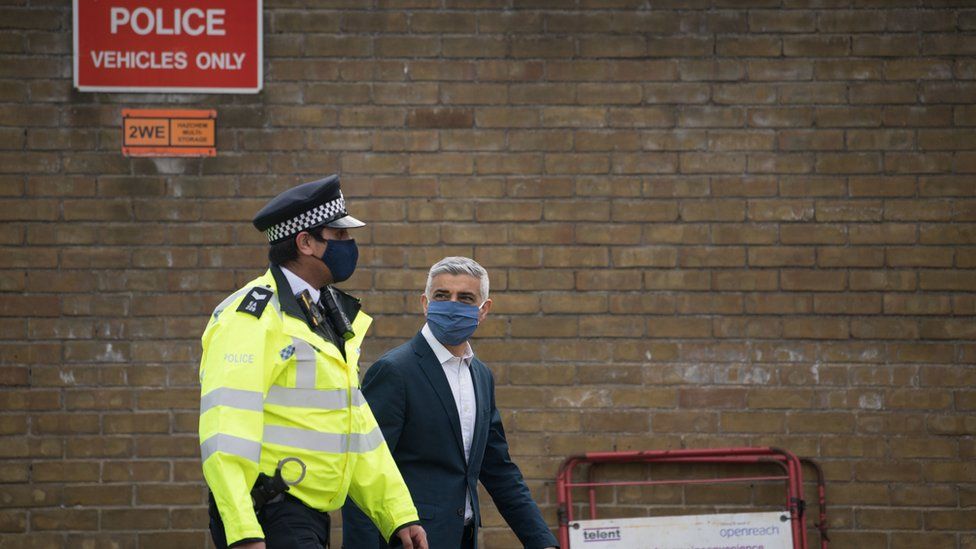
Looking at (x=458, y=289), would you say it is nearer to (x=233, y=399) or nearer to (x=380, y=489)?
(x=380, y=489)

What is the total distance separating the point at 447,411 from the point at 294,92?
8.99 ft

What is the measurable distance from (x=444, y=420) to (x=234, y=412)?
4.41 ft

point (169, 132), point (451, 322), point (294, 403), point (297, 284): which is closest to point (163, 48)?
point (169, 132)

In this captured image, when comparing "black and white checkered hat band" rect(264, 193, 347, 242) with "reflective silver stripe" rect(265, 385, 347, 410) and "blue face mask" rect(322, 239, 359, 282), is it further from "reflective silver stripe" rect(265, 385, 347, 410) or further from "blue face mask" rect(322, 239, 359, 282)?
"reflective silver stripe" rect(265, 385, 347, 410)

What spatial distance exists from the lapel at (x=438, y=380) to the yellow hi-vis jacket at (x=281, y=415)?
0.63 m

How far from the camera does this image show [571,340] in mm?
6781

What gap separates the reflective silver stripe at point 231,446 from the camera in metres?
3.44

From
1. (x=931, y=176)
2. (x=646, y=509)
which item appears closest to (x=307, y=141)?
(x=646, y=509)

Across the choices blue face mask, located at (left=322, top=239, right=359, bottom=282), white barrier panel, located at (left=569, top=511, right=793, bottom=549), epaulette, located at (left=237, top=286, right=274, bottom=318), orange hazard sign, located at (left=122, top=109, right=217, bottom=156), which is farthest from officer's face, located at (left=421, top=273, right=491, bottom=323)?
orange hazard sign, located at (left=122, top=109, right=217, bottom=156)

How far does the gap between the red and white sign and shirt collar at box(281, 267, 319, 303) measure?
9.99ft

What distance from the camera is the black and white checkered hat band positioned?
397 centimetres

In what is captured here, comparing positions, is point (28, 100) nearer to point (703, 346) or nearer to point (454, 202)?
point (454, 202)

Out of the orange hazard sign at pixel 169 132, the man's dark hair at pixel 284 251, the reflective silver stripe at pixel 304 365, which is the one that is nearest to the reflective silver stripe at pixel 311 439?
the reflective silver stripe at pixel 304 365

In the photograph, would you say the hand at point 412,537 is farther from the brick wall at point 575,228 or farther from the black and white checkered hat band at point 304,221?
the brick wall at point 575,228
